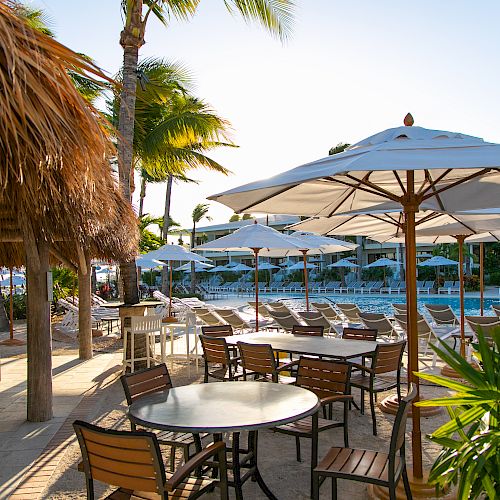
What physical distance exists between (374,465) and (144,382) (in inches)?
76.8

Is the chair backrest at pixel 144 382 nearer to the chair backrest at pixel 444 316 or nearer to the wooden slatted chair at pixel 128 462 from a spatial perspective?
the wooden slatted chair at pixel 128 462

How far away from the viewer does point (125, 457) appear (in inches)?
110

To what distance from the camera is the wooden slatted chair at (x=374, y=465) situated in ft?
10.6

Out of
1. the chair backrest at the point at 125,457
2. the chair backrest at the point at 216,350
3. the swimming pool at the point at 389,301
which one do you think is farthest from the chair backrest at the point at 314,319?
the swimming pool at the point at 389,301

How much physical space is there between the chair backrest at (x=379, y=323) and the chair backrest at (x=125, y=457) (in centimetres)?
731

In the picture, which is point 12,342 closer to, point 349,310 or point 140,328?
point 140,328

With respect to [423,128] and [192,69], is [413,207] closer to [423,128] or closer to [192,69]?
[423,128]

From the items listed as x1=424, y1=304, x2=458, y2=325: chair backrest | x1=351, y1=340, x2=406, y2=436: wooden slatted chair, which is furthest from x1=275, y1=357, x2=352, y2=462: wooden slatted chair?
x1=424, y1=304, x2=458, y2=325: chair backrest

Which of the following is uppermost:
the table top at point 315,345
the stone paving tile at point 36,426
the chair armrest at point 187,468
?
the table top at point 315,345

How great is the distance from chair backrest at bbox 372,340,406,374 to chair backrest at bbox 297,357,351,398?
3.71 ft

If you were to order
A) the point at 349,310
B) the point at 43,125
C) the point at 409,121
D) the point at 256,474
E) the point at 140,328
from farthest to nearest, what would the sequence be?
1. the point at 349,310
2. the point at 140,328
3. the point at 409,121
4. the point at 256,474
5. the point at 43,125

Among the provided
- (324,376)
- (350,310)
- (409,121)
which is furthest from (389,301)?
(409,121)

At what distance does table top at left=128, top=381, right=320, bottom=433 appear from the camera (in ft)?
10.8

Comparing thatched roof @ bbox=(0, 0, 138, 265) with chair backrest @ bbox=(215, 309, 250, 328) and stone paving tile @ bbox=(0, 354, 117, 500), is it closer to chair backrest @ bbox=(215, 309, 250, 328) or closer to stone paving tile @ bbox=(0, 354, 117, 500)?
stone paving tile @ bbox=(0, 354, 117, 500)
